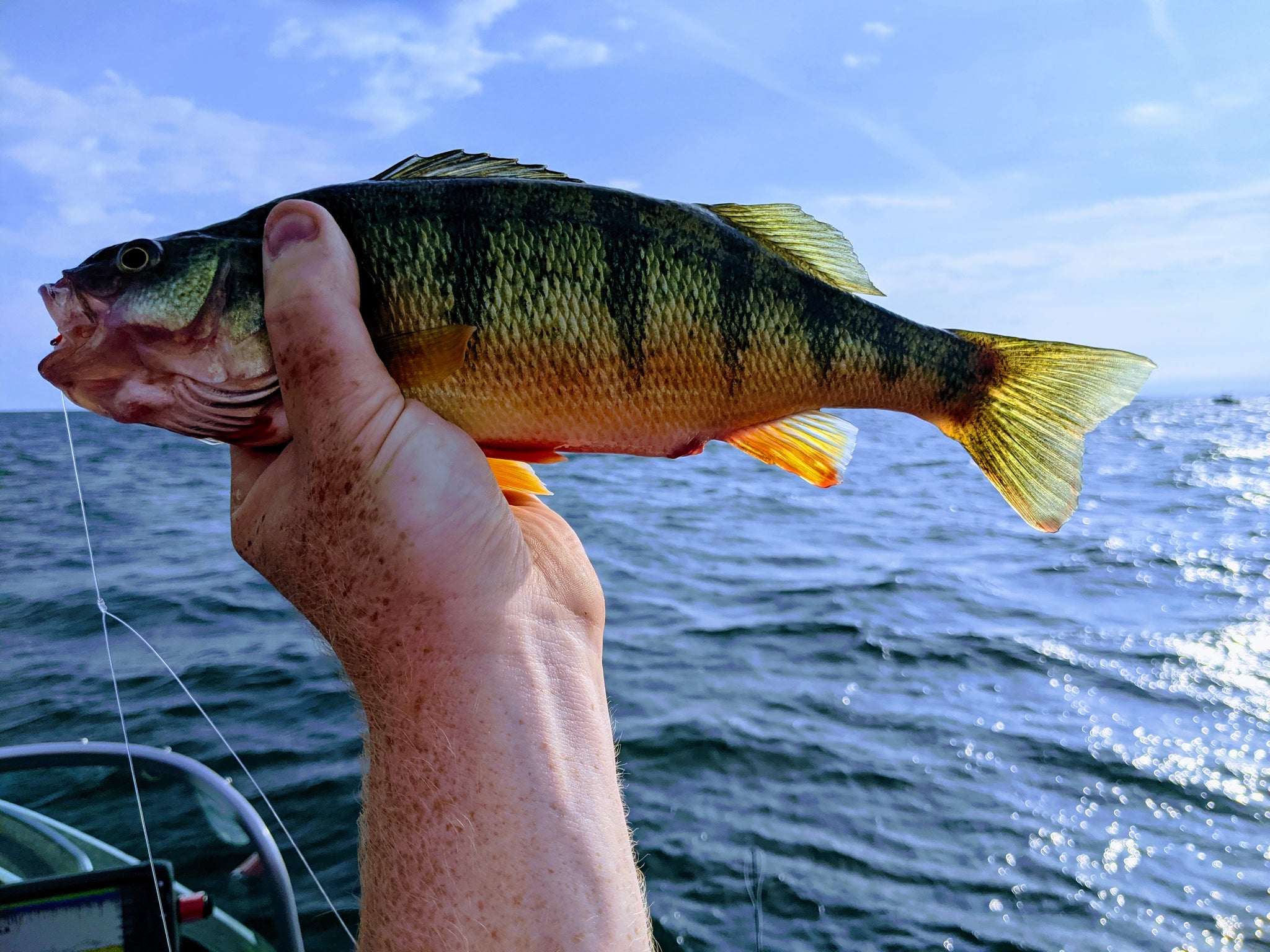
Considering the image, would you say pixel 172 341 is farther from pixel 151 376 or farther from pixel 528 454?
pixel 528 454

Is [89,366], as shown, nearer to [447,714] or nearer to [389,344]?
[389,344]

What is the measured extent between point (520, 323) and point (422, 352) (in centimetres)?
23

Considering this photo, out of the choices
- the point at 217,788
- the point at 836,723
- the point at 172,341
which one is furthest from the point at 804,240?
the point at 836,723

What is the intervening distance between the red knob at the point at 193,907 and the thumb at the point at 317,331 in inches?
112

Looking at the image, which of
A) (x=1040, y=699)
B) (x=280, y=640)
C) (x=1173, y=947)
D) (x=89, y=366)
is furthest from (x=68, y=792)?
(x=1040, y=699)

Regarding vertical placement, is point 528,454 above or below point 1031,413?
below

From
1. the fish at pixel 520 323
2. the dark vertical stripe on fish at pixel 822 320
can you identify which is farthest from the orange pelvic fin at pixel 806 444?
the dark vertical stripe on fish at pixel 822 320

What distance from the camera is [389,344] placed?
187 cm

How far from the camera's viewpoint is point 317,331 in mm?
1701

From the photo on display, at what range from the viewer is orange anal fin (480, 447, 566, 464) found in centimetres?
208

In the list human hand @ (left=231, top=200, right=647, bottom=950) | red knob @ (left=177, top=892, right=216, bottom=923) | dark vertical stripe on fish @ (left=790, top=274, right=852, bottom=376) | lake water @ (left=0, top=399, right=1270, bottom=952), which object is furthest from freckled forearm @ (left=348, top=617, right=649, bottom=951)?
lake water @ (left=0, top=399, right=1270, bottom=952)

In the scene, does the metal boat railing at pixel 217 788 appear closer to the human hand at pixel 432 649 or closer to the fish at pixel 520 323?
the human hand at pixel 432 649

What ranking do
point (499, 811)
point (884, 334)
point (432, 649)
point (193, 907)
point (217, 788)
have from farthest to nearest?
point (217, 788) < point (193, 907) < point (884, 334) < point (432, 649) < point (499, 811)

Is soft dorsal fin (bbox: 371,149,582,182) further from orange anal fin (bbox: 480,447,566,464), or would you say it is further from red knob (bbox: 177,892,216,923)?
red knob (bbox: 177,892,216,923)
